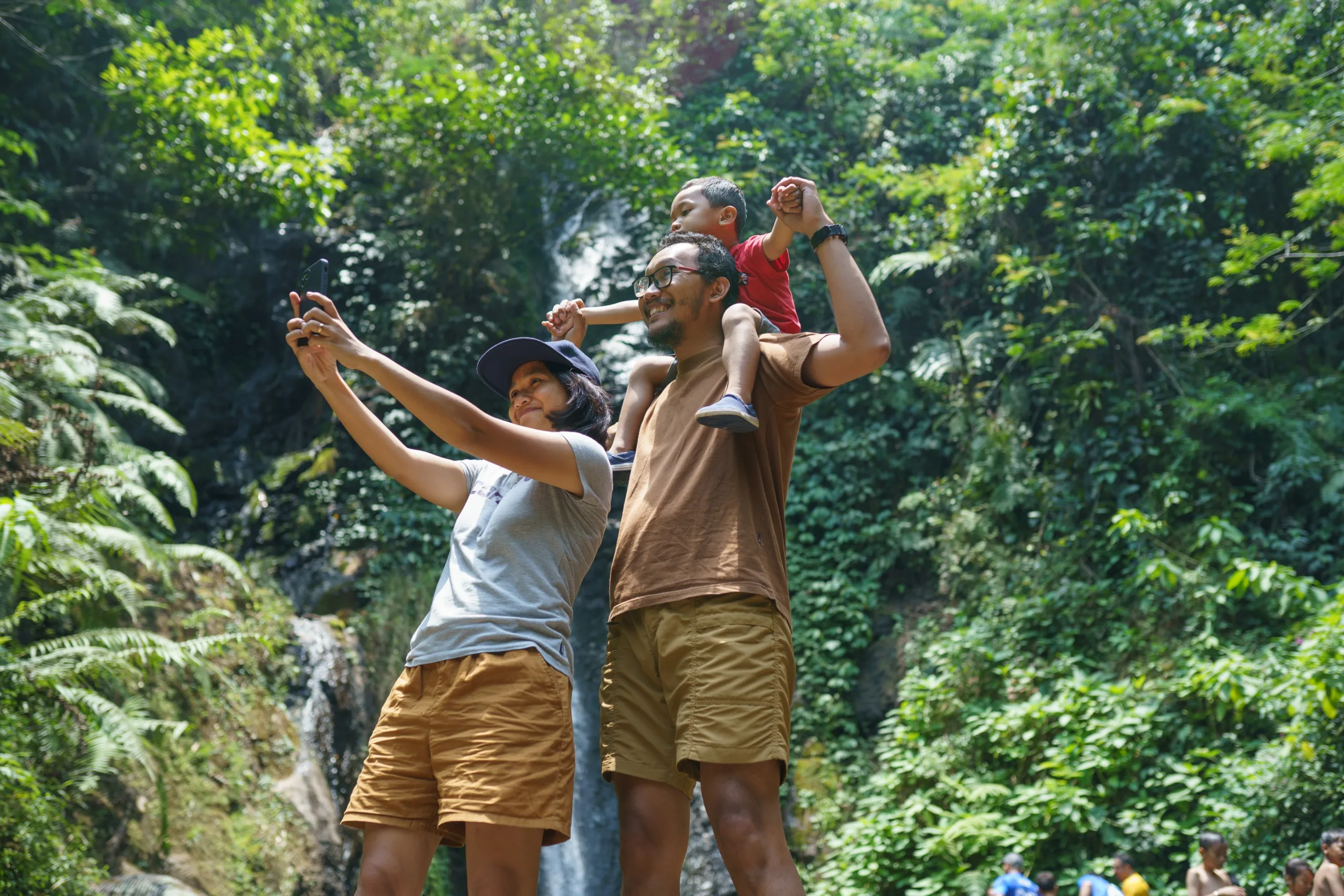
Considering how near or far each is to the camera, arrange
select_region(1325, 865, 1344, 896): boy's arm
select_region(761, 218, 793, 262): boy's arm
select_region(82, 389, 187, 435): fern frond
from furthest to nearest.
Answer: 1. select_region(82, 389, 187, 435): fern frond
2. select_region(1325, 865, 1344, 896): boy's arm
3. select_region(761, 218, 793, 262): boy's arm

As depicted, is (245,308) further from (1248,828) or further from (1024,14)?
(1248,828)

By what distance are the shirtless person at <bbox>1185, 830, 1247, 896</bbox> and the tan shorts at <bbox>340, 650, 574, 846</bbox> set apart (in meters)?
5.86

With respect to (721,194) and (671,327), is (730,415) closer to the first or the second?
(671,327)

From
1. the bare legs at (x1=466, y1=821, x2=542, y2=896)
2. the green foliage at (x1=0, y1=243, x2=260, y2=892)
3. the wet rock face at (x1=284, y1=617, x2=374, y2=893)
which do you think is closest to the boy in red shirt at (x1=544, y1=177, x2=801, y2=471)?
the bare legs at (x1=466, y1=821, x2=542, y2=896)

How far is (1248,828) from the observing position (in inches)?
280

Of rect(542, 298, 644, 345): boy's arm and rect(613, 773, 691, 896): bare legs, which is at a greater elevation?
rect(542, 298, 644, 345): boy's arm

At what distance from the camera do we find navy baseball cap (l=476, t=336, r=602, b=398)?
9.10 feet

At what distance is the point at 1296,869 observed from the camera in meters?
6.42

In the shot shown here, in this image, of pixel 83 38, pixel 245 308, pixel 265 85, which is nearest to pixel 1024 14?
pixel 265 85

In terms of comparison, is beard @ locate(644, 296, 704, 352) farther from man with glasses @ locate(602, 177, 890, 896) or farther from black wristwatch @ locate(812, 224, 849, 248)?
black wristwatch @ locate(812, 224, 849, 248)

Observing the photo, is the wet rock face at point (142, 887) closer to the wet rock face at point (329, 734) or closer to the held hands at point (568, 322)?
the wet rock face at point (329, 734)

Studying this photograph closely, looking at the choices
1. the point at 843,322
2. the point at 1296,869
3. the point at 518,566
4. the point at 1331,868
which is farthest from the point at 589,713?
the point at 843,322

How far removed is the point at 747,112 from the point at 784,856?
42.0ft

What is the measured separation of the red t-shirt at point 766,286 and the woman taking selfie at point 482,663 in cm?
88
